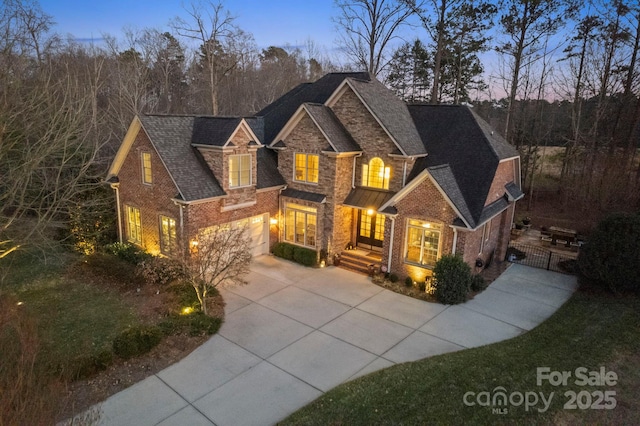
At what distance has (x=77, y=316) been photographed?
1357 cm

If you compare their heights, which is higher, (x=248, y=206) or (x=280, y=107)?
(x=280, y=107)

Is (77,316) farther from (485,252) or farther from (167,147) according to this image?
(485,252)

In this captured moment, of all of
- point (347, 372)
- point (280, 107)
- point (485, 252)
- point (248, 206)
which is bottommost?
point (347, 372)

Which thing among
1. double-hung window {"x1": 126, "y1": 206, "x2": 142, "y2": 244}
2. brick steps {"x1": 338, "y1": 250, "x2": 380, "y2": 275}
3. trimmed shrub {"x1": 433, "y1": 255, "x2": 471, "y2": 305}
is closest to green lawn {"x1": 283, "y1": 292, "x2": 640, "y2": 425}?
trimmed shrub {"x1": 433, "y1": 255, "x2": 471, "y2": 305}

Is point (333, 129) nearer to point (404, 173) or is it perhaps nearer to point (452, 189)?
point (404, 173)

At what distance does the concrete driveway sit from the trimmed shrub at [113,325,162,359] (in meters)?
1.08

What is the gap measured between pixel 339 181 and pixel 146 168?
8726mm

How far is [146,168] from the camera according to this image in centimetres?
1786

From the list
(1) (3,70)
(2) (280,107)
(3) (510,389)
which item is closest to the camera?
(3) (510,389)

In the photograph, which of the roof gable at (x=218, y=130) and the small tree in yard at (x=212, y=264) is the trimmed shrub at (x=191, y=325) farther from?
the roof gable at (x=218, y=130)

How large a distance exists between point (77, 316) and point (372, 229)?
12.7 metres

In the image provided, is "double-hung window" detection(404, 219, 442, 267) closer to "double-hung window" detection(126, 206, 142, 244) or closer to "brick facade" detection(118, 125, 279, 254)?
"brick facade" detection(118, 125, 279, 254)

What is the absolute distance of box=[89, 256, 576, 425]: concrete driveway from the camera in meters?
9.54

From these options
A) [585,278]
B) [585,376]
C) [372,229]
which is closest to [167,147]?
[372,229]
